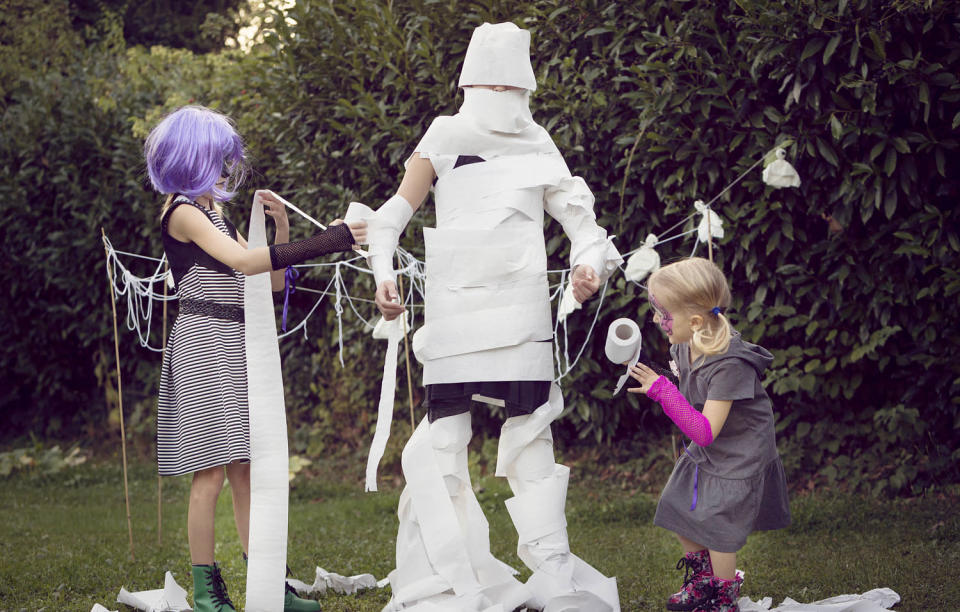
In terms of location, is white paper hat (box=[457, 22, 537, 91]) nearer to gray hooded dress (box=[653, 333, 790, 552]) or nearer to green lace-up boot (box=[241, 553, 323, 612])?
gray hooded dress (box=[653, 333, 790, 552])

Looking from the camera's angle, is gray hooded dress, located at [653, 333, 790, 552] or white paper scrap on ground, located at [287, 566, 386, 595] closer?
gray hooded dress, located at [653, 333, 790, 552]

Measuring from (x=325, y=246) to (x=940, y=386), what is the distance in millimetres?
2655

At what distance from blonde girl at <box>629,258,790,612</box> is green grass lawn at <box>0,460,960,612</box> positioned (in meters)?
0.38

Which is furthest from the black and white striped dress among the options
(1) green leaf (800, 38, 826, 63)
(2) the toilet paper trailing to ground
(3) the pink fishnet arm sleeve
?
(1) green leaf (800, 38, 826, 63)

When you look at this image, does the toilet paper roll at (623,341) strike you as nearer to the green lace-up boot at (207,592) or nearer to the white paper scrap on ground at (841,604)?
the white paper scrap on ground at (841,604)

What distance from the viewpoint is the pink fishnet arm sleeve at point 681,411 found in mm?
2629

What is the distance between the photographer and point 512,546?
403 cm

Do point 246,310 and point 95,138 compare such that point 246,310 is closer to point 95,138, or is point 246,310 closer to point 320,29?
point 320,29

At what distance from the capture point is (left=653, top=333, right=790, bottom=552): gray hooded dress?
2.72 m

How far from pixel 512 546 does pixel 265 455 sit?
1441 millimetres

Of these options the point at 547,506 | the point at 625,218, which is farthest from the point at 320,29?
the point at 547,506

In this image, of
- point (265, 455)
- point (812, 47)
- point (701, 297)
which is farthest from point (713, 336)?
point (812, 47)

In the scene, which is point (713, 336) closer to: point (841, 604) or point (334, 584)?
point (841, 604)

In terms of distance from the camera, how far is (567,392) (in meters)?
4.86
